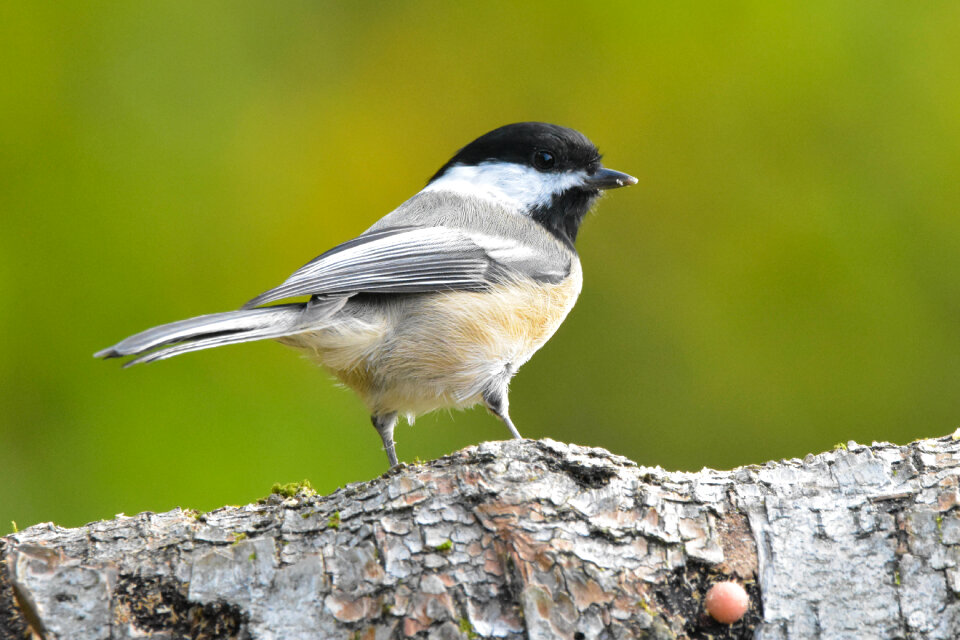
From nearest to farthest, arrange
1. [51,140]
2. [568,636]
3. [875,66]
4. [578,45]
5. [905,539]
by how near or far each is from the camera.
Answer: [568,636] < [905,539] < [51,140] < [875,66] < [578,45]

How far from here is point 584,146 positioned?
278 cm

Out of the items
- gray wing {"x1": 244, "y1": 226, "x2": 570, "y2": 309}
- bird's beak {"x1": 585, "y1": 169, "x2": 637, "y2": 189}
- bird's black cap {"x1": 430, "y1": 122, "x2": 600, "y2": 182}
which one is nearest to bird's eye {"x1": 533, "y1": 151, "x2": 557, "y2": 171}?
bird's black cap {"x1": 430, "y1": 122, "x2": 600, "y2": 182}

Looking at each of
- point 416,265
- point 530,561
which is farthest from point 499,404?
point 530,561

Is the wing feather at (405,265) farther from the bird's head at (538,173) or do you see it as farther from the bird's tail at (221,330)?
the bird's head at (538,173)

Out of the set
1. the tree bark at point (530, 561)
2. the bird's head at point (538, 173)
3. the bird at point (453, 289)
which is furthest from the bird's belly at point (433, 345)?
the tree bark at point (530, 561)

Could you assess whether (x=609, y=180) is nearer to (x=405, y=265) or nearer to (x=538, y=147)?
(x=538, y=147)

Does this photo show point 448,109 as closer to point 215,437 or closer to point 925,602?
point 215,437

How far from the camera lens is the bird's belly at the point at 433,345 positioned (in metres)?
2.23

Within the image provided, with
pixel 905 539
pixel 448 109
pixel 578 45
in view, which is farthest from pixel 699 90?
pixel 905 539

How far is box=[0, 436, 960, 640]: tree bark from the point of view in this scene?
4.70ft

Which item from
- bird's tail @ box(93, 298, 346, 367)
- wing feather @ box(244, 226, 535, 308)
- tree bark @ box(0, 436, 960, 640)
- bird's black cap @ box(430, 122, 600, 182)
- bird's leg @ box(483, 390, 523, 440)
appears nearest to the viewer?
tree bark @ box(0, 436, 960, 640)

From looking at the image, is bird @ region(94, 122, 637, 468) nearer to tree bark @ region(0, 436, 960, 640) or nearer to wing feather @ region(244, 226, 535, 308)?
wing feather @ region(244, 226, 535, 308)

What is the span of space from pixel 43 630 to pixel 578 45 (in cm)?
239

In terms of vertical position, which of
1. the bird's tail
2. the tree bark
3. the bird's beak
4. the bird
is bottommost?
the tree bark
